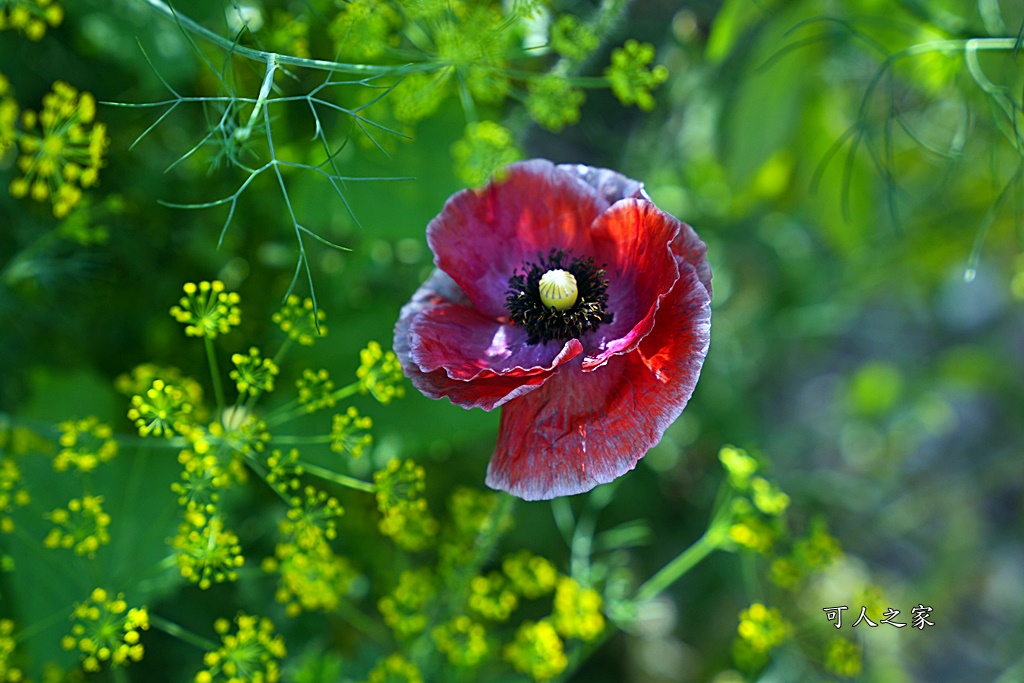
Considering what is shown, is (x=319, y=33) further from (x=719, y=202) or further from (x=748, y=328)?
(x=748, y=328)

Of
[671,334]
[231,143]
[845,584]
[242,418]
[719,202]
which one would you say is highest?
[231,143]

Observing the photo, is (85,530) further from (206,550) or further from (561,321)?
(561,321)

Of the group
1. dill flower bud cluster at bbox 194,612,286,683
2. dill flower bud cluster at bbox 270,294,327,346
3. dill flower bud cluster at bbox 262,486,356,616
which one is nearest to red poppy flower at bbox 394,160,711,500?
dill flower bud cluster at bbox 270,294,327,346

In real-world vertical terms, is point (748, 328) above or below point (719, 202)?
below

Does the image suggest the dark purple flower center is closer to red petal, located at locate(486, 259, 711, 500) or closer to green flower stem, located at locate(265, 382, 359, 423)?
red petal, located at locate(486, 259, 711, 500)

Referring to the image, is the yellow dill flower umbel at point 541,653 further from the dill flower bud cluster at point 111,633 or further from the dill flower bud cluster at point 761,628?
the dill flower bud cluster at point 111,633

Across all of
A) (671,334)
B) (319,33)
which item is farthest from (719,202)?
(671,334)

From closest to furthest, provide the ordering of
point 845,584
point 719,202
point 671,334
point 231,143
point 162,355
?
point 671,334 < point 231,143 < point 162,355 < point 719,202 < point 845,584

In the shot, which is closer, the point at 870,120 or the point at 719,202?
the point at 719,202
